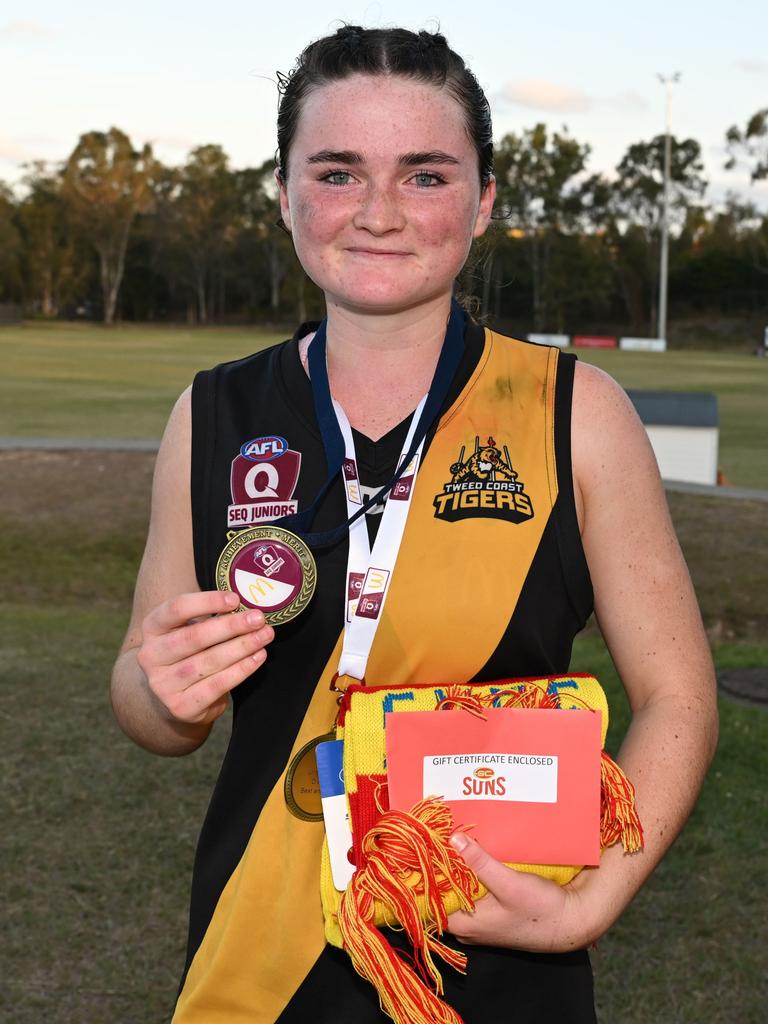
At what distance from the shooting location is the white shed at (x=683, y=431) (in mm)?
13359

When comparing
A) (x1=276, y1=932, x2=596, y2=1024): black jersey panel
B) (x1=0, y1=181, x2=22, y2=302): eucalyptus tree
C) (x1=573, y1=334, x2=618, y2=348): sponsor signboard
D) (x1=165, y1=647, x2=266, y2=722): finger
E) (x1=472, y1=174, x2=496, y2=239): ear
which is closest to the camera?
(x1=165, y1=647, x2=266, y2=722): finger

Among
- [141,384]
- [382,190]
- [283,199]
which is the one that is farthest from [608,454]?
[141,384]

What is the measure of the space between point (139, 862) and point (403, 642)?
11.1 ft

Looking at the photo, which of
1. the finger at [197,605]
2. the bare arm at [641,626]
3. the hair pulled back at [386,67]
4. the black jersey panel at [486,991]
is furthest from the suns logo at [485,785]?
the hair pulled back at [386,67]

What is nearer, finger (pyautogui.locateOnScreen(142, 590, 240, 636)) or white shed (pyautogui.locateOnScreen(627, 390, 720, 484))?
finger (pyautogui.locateOnScreen(142, 590, 240, 636))

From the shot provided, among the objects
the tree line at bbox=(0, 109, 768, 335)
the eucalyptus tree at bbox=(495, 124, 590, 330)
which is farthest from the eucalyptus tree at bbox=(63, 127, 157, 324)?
the eucalyptus tree at bbox=(495, 124, 590, 330)

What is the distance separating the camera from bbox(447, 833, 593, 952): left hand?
1572 millimetres

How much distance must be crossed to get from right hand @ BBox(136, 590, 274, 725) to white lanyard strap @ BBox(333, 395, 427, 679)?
0.56 ft

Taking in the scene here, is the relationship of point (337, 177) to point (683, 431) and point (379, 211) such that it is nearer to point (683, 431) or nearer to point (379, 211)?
point (379, 211)

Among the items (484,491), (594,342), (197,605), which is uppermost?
(484,491)

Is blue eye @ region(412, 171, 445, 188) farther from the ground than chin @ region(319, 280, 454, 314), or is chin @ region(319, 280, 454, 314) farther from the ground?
blue eye @ region(412, 171, 445, 188)

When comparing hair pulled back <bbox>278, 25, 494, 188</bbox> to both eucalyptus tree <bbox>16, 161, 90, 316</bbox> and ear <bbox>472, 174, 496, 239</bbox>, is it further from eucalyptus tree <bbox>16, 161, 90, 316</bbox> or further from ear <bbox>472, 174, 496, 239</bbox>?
eucalyptus tree <bbox>16, 161, 90, 316</bbox>

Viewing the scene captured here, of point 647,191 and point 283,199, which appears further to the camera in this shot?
point 647,191

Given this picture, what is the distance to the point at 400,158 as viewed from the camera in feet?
6.02
